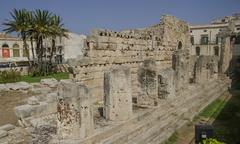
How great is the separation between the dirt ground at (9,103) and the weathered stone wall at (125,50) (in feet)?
10.4

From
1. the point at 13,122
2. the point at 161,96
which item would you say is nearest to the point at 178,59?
the point at 161,96

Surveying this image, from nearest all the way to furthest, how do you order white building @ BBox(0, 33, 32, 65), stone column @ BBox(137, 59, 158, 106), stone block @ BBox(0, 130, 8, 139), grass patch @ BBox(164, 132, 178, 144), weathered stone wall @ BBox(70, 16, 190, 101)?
stone block @ BBox(0, 130, 8, 139)
grass patch @ BBox(164, 132, 178, 144)
stone column @ BBox(137, 59, 158, 106)
weathered stone wall @ BBox(70, 16, 190, 101)
white building @ BBox(0, 33, 32, 65)

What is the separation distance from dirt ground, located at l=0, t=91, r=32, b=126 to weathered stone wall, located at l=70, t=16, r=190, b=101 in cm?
318

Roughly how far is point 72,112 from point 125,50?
28.8 ft

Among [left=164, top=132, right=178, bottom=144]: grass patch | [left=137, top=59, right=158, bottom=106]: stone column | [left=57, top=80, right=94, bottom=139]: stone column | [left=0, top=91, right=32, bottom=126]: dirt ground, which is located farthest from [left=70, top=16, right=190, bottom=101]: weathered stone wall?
[left=57, top=80, right=94, bottom=139]: stone column

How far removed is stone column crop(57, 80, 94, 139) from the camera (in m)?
5.36

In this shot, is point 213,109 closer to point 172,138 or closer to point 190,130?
point 190,130

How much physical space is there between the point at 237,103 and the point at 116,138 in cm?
930

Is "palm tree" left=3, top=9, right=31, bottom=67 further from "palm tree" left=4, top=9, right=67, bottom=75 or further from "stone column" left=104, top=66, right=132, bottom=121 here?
"stone column" left=104, top=66, right=132, bottom=121

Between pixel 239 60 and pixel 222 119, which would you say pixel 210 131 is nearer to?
pixel 222 119

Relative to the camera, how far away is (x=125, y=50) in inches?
543

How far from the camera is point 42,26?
24.8 metres

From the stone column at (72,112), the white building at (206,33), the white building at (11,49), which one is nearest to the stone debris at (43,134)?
the stone column at (72,112)

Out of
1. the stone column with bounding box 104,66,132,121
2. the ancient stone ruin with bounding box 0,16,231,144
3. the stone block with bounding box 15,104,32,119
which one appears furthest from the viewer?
the stone block with bounding box 15,104,32,119
